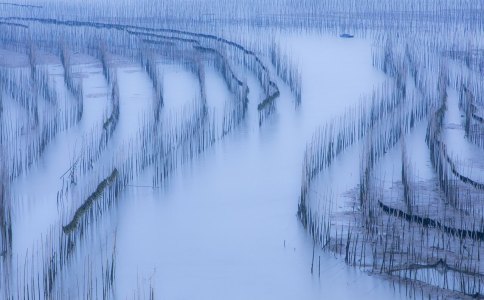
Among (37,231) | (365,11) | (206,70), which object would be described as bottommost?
(37,231)

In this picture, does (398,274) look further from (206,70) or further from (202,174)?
(206,70)

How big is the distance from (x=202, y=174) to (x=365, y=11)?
9.04 m

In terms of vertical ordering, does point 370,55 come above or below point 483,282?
above

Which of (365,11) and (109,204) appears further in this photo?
(365,11)

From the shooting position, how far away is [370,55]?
352 inches

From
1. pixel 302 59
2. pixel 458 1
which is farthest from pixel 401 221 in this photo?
pixel 458 1

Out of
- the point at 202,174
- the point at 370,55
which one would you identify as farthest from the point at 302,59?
the point at 202,174

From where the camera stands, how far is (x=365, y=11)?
13281 mm

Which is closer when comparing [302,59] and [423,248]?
[423,248]

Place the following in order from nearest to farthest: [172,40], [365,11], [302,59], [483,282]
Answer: [483,282] → [302,59] → [172,40] → [365,11]

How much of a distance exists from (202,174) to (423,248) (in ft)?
5.44

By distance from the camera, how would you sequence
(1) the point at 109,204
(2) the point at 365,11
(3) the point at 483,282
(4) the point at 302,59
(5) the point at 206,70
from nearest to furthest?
(3) the point at 483,282
(1) the point at 109,204
(5) the point at 206,70
(4) the point at 302,59
(2) the point at 365,11

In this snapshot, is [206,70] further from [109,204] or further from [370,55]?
[109,204]

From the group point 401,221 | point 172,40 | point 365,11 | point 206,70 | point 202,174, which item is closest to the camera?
point 401,221
